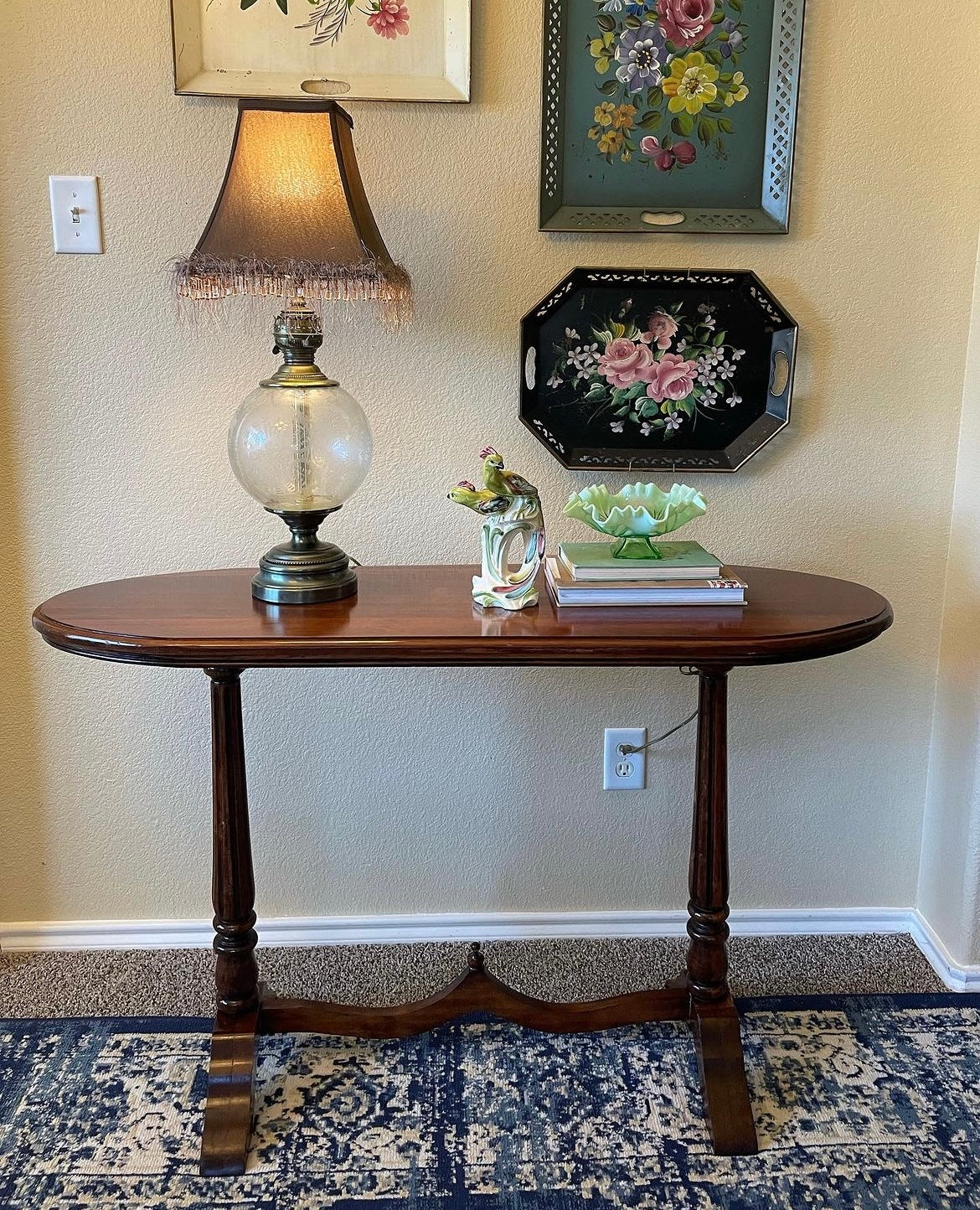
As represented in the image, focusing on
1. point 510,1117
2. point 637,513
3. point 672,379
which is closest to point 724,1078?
point 510,1117

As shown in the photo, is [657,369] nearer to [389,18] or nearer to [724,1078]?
[389,18]

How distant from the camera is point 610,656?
1.22 meters

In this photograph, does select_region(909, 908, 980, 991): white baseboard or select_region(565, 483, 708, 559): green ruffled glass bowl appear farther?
select_region(909, 908, 980, 991): white baseboard

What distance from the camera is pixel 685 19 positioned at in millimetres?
1556

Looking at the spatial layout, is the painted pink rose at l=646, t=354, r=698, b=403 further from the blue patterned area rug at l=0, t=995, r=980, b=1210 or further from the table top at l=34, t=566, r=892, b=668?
the blue patterned area rug at l=0, t=995, r=980, b=1210

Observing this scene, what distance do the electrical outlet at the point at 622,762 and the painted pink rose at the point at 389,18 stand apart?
1.10m

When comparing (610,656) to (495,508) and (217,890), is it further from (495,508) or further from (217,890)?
(217,890)

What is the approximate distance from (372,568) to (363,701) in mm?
295

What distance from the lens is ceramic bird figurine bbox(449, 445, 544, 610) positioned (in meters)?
1.33

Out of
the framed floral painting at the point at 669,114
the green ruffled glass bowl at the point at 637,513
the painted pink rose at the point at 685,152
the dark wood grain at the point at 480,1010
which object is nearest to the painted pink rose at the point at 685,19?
the framed floral painting at the point at 669,114

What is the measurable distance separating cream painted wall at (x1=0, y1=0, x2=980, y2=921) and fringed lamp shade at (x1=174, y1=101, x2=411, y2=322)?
0.32 meters

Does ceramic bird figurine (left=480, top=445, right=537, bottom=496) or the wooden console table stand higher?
ceramic bird figurine (left=480, top=445, right=537, bottom=496)

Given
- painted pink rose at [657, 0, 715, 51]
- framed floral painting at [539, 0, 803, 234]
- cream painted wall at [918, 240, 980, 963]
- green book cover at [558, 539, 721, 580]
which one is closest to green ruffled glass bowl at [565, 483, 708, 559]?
green book cover at [558, 539, 721, 580]

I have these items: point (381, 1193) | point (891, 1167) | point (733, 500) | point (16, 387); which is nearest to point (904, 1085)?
point (891, 1167)
